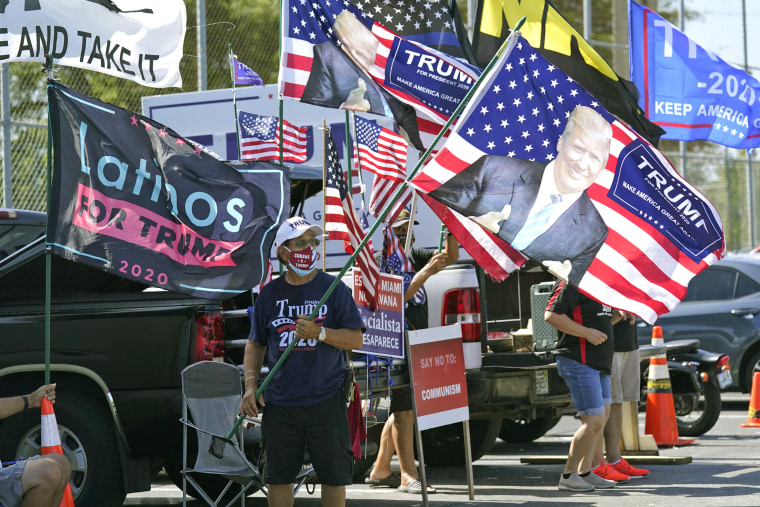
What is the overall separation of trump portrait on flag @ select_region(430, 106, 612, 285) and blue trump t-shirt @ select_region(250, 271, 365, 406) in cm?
81

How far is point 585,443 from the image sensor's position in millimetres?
8891

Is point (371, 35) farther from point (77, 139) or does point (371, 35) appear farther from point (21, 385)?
point (21, 385)

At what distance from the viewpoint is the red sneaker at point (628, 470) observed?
9406 mm

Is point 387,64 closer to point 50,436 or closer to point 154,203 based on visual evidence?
point 154,203

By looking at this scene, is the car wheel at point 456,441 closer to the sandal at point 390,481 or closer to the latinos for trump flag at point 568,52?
the sandal at point 390,481

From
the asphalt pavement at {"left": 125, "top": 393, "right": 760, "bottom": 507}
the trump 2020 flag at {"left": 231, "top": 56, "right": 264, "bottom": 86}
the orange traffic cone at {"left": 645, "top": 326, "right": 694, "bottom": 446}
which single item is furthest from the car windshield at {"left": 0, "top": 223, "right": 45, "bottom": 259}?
the orange traffic cone at {"left": 645, "top": 326, "right": 694, "bottom": 446}

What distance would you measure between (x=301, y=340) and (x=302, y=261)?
418 mm

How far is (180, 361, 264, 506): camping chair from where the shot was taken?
705 cm

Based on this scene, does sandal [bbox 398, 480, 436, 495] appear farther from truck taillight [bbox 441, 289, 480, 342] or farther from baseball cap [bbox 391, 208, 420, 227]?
baseball cap [bbox 391, 208, 420, 227]

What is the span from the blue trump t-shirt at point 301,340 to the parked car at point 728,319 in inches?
326

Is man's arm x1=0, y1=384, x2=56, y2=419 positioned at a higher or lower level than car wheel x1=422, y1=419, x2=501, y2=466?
higher

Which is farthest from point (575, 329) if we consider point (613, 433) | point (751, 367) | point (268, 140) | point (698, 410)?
point (751, 367)

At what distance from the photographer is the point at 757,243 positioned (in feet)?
92.7

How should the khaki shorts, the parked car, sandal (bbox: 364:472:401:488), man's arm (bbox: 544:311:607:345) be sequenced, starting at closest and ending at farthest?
man's arm (bbox: 544:311:607:345) → sandal (bbox: 364:472:401:488) → the khaki shorts → the parked car
